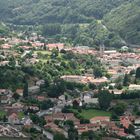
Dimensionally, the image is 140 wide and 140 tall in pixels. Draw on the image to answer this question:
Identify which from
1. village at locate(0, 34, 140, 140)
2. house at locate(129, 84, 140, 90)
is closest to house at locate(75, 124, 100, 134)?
village at locate(0, 34, 140, 140)

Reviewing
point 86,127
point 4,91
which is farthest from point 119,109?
point 4,91

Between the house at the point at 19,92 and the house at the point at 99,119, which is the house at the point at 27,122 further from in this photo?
the house at the point at 19,92

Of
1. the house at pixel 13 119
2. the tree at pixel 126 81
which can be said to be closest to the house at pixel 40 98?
the house at pixel 13 119

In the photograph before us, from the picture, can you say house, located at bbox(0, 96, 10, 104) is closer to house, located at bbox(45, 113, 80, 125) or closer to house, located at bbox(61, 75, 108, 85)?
house, located at bbox(45, 113, 80, 125)

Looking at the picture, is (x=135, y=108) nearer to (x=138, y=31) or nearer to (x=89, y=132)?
(x=89, y=132)

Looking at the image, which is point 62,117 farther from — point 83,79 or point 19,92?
point 83,79

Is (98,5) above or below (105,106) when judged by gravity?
above

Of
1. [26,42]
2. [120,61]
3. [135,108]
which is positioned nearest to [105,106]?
[135,108]
